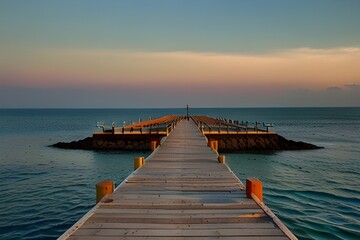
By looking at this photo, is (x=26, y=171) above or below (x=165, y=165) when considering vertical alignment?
below

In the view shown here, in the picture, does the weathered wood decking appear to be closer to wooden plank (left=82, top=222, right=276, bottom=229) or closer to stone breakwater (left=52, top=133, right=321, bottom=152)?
wooden plank (left=82, top=222, right=276, bottom=229)

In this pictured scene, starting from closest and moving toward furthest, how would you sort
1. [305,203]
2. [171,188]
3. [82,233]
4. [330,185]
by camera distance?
1. [82,233]
2. [171,188]
3. [305,203]
4. [330,185]

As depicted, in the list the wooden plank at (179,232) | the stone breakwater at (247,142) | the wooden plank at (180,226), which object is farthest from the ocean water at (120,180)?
the wooden plank at (179,232)

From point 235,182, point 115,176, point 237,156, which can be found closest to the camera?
point 235,182

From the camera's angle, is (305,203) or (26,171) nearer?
(305,203)

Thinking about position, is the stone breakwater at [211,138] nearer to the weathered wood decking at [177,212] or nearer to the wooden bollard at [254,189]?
the weathered wood decking at [177,212]

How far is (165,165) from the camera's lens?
41.2 ft

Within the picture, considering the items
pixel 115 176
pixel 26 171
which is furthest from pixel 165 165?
pixel 26 171

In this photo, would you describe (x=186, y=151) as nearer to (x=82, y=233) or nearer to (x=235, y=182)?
(x=235, y=182)

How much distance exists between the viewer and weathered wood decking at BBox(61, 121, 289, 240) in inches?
205

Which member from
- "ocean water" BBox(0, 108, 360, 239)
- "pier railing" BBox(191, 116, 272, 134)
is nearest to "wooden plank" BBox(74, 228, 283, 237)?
"ocean water" BBox(0, 108, 360, 239)

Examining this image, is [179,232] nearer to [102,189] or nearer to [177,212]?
[177,212]

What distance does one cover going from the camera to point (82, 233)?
17.1 feet

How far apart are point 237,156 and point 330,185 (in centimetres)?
1126
